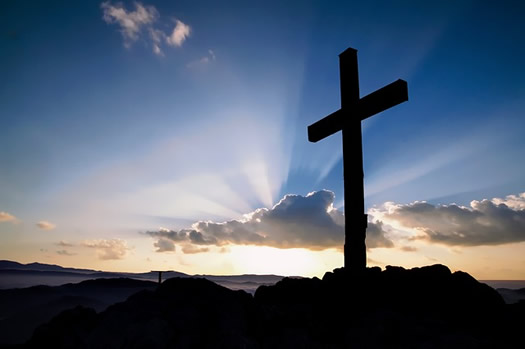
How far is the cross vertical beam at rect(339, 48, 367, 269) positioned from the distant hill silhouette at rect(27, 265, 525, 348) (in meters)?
0.82

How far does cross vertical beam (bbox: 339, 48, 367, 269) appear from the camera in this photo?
6707 millimetres

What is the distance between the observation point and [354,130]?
24.1 feet

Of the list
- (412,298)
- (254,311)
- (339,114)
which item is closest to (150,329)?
(254,311)

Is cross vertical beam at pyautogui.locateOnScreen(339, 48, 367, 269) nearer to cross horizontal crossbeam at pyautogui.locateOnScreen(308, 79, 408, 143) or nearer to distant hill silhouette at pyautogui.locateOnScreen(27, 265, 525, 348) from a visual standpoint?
cross horizontal crossbeam at pyautogui.locateOnScreen(308, 79, 408, 143)

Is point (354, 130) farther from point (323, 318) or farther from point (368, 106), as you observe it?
point (323, 318)

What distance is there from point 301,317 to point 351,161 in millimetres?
3351

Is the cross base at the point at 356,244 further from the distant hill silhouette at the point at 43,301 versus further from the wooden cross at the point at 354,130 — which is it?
the distant hill silhouette at the point at 43,301

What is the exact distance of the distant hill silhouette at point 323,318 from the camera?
12.7 ft

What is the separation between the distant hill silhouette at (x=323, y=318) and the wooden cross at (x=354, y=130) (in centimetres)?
91

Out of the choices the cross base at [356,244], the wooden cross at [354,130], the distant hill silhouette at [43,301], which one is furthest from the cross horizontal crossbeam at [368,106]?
the distant hill silhouette at [43,301]

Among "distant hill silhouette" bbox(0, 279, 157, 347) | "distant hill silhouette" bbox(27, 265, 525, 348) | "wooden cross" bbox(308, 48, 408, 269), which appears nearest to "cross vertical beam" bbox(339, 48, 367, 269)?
"wooden cross" bbox(308, 48, 408, 269)

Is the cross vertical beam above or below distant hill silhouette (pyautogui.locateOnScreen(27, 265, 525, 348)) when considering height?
above

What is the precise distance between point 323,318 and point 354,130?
12.1ft

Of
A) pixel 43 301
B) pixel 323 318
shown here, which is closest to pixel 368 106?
pixel 323 318
